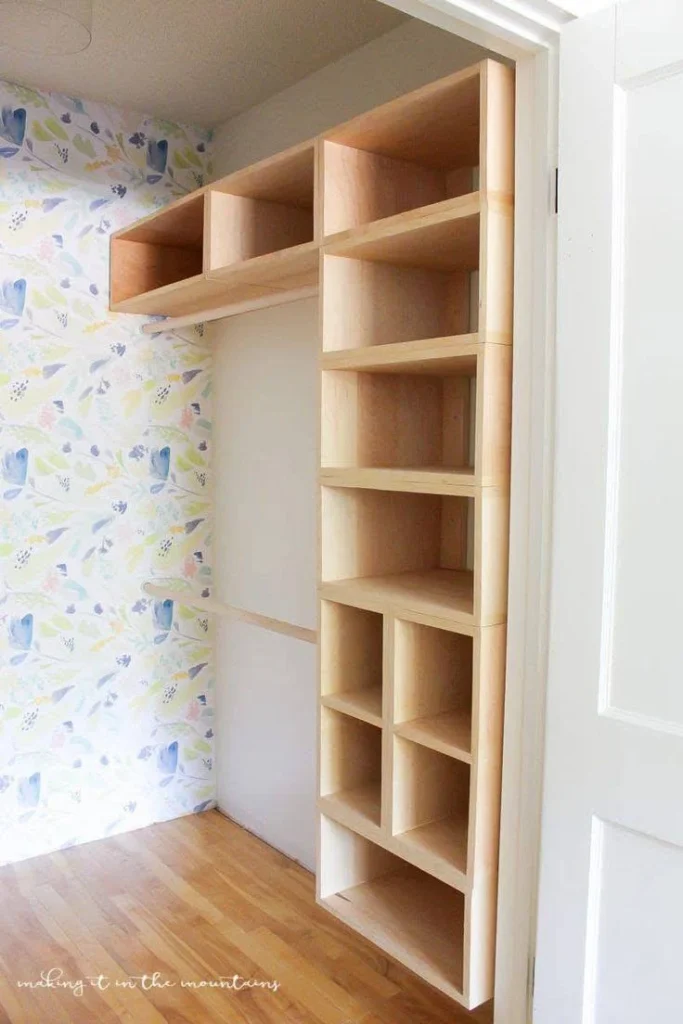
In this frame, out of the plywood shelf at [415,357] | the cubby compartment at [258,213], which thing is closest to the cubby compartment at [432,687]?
the plywood shelf at [415,357]

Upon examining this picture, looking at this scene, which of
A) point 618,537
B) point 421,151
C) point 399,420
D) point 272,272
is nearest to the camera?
point 618,537

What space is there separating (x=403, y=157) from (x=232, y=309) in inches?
→ 31.7

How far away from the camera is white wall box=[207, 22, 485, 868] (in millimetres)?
2721

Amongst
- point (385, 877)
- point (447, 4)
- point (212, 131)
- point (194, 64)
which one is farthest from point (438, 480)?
point (212, 131)

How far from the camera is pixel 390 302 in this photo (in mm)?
2057

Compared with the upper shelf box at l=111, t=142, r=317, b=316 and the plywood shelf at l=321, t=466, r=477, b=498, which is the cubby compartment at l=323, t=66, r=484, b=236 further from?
the plywood shelf at l=321, t=466, r=477, b=498

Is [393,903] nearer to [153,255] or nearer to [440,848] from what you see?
[440,848]

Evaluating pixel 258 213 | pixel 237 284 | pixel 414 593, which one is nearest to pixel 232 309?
pixel 237 284

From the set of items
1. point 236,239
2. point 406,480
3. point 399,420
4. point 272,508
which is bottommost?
point 272,508

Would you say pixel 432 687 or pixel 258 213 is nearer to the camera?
pixel 432 687

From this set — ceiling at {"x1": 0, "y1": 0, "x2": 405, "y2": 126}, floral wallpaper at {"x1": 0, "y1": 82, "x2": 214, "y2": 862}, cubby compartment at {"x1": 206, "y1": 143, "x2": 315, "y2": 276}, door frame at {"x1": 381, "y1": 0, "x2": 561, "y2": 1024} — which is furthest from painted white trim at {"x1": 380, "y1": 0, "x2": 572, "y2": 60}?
floral wallpaper at {"x1": 0, "y1": 82, "x2": 214, "y2": 862}

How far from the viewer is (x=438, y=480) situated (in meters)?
1.72

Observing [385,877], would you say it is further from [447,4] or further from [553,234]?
[447,4]

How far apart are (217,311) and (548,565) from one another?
61.5 inches
